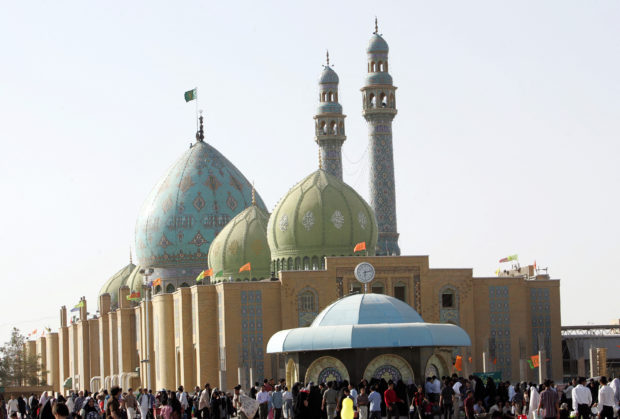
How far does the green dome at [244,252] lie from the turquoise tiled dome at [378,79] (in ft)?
35.9

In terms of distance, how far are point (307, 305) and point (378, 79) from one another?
16.0 m

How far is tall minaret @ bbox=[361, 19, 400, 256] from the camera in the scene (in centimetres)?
6031

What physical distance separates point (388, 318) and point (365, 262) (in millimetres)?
10570

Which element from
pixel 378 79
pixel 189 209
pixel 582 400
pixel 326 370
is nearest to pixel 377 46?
pixel 378 79

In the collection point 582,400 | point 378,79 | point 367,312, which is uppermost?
point 378,79

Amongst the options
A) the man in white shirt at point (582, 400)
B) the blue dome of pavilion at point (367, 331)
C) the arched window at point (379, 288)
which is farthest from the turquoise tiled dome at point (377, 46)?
the man in white shirt at point (582, 400)

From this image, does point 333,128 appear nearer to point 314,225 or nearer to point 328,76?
point 328,76

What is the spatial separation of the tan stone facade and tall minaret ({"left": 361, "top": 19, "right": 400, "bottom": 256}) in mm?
7692

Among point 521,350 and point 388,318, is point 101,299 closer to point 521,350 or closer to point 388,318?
point 521,350

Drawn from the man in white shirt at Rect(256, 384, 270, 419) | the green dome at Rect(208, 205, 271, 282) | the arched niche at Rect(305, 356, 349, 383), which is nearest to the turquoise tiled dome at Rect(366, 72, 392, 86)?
the green dome at Rect(208, 205, 271, 282)

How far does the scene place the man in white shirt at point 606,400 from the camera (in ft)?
81.8

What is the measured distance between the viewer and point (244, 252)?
5397 centimetres

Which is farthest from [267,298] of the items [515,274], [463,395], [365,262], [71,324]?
[71,324]

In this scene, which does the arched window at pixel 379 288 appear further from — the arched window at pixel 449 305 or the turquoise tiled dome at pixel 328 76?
the turquoise tiled dome at pixel 328 76
